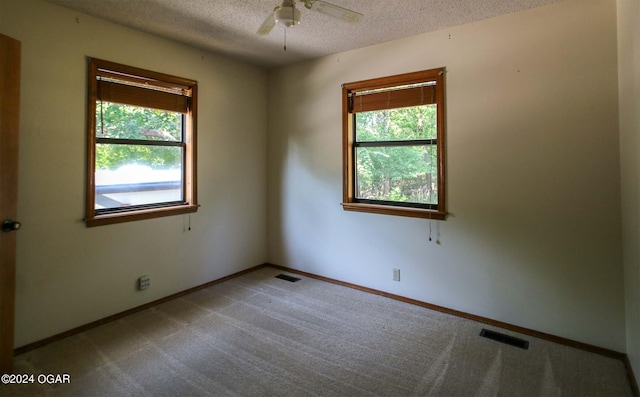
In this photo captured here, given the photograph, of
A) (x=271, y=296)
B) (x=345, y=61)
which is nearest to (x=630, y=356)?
(x=271, y=296)

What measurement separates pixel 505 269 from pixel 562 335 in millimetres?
603

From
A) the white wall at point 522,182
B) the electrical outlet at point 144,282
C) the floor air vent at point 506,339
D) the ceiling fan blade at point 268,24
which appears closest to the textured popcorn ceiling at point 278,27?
the white wall at point 522,182

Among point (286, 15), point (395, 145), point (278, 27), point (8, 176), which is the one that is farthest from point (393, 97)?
point (8, 176)

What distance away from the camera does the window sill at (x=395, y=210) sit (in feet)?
10.3

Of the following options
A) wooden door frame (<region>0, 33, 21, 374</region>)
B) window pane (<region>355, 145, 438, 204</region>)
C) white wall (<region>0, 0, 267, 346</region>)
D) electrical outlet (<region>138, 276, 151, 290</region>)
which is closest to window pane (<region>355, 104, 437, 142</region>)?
window pane (<region>355, 145, 438, 204</region>)

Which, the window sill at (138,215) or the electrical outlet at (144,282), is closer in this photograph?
the window sill at (138,215)

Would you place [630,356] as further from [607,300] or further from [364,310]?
[364,310]

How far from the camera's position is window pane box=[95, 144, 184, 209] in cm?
296

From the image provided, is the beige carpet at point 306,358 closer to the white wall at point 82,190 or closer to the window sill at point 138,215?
the white wall at point 82,190

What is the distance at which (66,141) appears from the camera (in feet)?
8.70

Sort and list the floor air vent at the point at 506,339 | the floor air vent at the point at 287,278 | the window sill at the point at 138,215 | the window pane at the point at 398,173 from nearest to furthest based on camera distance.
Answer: the floor air vent at the point at 506,339
the window sill at the point at 138,215
the window pane at the point at 398,173
the floor air vent at the point at 287,278

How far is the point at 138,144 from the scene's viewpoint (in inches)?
125

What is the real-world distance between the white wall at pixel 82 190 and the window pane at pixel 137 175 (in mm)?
203

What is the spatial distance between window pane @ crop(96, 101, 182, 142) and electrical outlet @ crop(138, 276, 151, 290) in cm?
133
